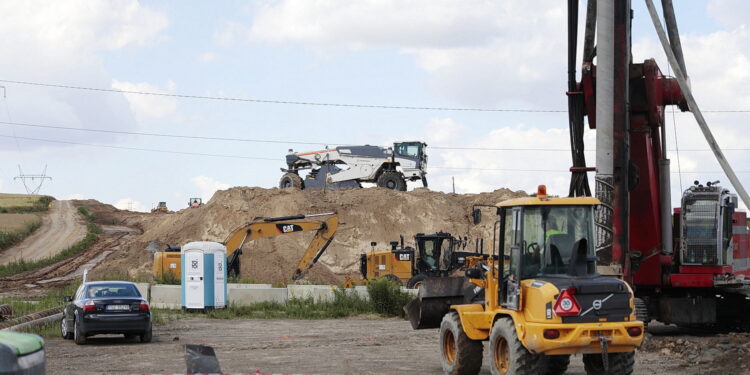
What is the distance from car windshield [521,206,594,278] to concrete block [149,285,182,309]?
22009mm

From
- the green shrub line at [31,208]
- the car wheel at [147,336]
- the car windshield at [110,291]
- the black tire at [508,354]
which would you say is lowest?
the car wheel at [147,336]

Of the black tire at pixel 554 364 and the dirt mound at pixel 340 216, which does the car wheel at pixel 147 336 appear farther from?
the dirt mound at pixel 340 216

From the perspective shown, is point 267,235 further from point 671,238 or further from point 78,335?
point 671,238

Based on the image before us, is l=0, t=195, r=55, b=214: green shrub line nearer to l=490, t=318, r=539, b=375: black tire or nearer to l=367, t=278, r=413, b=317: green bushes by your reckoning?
l=367, t=278, r=413, b=317: green bushes

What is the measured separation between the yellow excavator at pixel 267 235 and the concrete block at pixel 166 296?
3553 millimetres

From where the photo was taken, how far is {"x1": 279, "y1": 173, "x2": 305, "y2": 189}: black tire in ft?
198

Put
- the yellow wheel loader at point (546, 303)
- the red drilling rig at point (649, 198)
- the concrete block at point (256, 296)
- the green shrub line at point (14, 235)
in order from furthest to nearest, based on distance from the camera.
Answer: the green shrub line at point (14, 235) < the concrete block at point (256, 296) < the red drilling rig at point (649, 198) < the yellow wheel loader at point (546, 303)

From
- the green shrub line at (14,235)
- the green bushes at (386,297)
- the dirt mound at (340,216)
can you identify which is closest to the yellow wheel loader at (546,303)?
the green bushes at (386,297)

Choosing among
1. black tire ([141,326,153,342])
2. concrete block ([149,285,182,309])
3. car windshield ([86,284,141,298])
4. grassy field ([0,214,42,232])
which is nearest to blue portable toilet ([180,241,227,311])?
concrete block ([149,285,182,309])

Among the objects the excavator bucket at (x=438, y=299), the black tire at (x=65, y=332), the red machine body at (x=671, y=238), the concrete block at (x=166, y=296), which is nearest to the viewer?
the excavator bucket at (x=438, y=299)

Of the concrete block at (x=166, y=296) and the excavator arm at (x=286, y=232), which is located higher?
the excavator arm at (x=286, y=232)

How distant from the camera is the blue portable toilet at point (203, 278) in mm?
30922

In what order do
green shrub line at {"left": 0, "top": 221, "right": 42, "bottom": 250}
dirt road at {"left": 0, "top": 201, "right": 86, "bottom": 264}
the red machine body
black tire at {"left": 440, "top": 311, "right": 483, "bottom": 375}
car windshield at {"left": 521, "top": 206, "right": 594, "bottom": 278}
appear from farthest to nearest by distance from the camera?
green shrub line at {"left": 0, "top": 221, "right": 42, "bottom": 250} → dirt road at {"left": 0, "top": 201, "right": 86, "bottom": 264} → the red machine body → black tire at {"left": 440, "top": 311, "right": 483, "bottom": 375} → car windshield at {"left": 521, "top": 206, "right": 594, "bottom": 278}

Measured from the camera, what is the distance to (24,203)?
9412 cm
